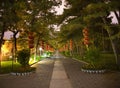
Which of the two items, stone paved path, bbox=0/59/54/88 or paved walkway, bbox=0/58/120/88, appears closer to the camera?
paved walkway, bbox=0/58/120/88

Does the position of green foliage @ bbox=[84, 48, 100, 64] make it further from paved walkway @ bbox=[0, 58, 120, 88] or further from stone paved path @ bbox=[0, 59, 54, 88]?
stone paved path @ bbox=[0, 59, 54, 88]

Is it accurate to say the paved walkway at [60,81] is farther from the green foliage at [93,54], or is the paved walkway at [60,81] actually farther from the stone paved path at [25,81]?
the green foliage at [93,54]

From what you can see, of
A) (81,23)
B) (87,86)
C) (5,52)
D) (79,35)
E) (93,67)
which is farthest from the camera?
(5,52)

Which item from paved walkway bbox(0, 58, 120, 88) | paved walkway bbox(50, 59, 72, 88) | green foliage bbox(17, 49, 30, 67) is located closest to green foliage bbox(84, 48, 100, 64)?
paved walkway bbox(0, 58, 120, 88)

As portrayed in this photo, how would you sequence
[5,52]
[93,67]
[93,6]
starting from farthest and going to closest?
[5,52], [93,67], [93,6]

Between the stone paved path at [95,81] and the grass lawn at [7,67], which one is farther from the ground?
the grass lawn at [7,67]

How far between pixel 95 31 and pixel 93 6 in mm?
13596

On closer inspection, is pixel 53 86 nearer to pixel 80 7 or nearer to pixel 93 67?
pixel 93 67

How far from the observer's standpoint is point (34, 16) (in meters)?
→ 41.8

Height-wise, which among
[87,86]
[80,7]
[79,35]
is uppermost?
[80,7]

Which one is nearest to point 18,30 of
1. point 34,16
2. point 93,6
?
point 34,16

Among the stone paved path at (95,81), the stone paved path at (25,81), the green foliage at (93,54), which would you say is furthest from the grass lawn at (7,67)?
the green foliage at (93,54)

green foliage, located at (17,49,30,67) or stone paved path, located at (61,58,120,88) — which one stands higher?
green foliage, located at (17,49,30,67)

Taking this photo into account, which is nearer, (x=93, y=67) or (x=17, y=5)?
(x=17, y=5)
